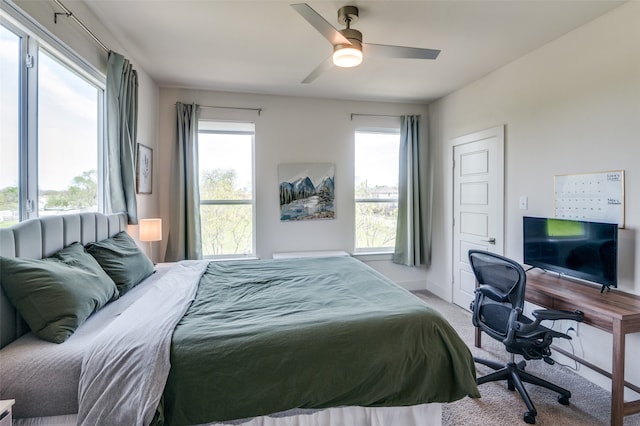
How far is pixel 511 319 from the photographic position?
1997 millimetres

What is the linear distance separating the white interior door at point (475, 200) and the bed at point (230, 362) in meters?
2.12

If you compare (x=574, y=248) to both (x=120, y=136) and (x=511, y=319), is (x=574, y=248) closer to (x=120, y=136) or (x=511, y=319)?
(x=511, y=319)

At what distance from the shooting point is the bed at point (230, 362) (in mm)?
1209

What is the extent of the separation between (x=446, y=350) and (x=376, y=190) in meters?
3.16

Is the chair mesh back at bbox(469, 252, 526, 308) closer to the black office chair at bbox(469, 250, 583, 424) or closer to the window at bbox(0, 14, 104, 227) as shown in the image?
the black office chair at bbox(469, 250, 583, 424)

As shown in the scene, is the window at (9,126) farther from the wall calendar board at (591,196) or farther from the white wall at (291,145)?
the wall calendar board at (591,196)

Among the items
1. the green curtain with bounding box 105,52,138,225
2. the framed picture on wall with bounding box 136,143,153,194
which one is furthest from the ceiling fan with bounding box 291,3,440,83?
the framed picture on wall with bounding box 136,143,153,194

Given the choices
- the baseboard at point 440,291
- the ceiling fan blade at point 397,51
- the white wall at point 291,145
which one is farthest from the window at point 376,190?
the ceiling fan blade at point 397,51

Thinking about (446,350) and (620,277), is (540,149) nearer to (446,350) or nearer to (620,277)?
(620,277)

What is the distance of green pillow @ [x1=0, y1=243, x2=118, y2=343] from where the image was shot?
135 centimetres

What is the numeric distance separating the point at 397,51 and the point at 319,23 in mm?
656

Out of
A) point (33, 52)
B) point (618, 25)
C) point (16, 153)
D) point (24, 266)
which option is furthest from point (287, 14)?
point (618, 25)

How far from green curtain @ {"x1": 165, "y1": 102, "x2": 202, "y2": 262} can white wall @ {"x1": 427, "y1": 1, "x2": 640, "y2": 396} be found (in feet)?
11.0

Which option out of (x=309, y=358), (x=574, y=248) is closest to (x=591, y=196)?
(x=574, y=248)
